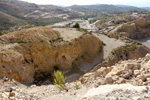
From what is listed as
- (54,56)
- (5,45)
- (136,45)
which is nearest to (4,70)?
(5,45)

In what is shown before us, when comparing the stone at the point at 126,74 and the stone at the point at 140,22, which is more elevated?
the stone at the point at 140,22

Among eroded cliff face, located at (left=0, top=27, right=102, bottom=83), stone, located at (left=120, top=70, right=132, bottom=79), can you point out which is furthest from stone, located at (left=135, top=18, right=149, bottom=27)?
stone, located at (left=120, top=70, right=132, bottom=79)

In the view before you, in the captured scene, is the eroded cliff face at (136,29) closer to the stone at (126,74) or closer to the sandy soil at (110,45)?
the sandy soil at (110,45)

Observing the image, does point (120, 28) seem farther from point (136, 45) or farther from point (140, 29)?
point (136, 45)

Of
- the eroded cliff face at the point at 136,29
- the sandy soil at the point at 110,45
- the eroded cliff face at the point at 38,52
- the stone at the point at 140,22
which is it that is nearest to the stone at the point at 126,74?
the eroded cliff face at the point at 38,52

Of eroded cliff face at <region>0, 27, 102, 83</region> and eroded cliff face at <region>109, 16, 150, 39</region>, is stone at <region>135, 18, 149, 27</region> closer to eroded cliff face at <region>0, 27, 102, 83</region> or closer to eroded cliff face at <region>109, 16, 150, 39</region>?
eroded cliff face at <region>109, 16, 150, 39</region>

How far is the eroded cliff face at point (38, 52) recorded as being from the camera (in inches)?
702

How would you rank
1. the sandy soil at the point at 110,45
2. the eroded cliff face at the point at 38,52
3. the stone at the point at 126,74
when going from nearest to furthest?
the stone at the point at 126,74 → the eroded cliff face at the point at 38,52 → the sandy soil at the point at 110,45

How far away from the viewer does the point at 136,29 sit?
57.6 meters

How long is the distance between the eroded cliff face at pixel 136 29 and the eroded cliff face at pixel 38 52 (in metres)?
31.6

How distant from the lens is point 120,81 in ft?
28.2

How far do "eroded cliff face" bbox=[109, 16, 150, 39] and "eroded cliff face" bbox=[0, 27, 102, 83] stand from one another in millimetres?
31579

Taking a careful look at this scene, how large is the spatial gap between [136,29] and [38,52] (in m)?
49.8

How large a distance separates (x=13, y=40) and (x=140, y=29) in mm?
53669
